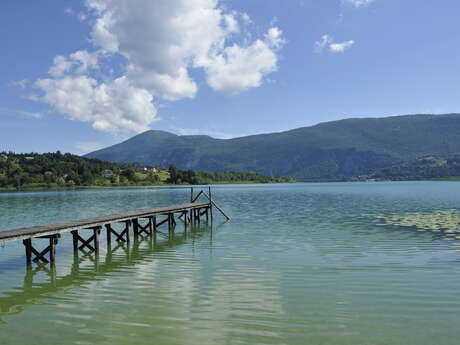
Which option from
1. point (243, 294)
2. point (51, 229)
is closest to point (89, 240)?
point (51, 229)

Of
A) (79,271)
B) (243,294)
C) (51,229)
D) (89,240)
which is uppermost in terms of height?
(51,229)

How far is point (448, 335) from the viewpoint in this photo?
10688 mm

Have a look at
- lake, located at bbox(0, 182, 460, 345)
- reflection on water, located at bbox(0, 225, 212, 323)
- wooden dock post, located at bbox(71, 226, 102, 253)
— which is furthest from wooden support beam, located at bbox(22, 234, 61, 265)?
wooden dock post, located at bbox(71, 226, 102, 253)

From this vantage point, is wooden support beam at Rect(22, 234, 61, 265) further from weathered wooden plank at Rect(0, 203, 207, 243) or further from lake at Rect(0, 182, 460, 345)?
lake at Rect(0, 182, 460, 345)

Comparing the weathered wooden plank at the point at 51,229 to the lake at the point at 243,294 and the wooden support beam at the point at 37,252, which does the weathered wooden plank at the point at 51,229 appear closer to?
the wooden support beam at the point at 37,252

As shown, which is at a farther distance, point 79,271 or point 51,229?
point 51,229

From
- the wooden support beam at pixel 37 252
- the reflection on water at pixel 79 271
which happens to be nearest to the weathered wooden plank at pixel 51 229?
the wooden support beam at pixel 37 252

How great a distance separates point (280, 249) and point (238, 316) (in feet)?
43.1

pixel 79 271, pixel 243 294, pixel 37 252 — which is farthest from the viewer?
pixel 37 252

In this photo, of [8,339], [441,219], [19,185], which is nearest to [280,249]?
[8,339]

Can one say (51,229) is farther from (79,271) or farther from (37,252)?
(79,271)

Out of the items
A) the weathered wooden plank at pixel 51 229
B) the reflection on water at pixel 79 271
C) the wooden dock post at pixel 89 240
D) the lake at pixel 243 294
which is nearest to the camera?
the lake at pixel 243 294

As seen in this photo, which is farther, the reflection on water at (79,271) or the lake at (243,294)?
the reflection on water at (79,271)

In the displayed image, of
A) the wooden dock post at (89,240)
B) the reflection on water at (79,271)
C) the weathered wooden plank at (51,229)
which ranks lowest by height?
the reflection on water at (79,271)
